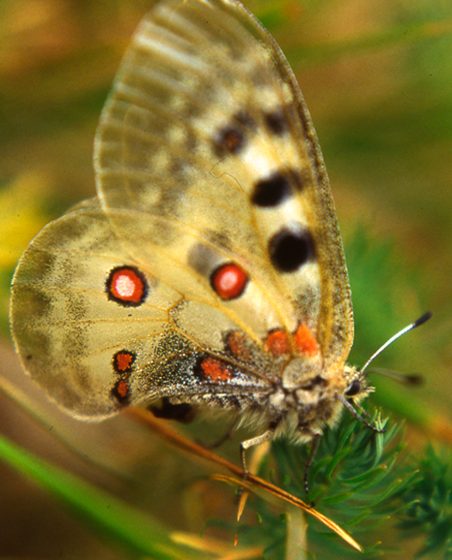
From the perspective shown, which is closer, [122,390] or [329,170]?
[122,390]

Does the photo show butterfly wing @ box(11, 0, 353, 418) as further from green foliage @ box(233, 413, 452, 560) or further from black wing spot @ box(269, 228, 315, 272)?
green foliage @ box(233, 413, 452, 560)

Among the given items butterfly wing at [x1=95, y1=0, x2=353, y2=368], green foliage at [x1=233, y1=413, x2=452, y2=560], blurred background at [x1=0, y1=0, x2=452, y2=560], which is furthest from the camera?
blurred background at [x1=0, y1=0, x2=452, y2=560]

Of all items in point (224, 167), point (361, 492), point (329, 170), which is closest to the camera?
Result: point (361, 492)

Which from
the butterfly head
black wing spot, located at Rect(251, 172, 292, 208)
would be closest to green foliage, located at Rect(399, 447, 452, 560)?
the butterfly head

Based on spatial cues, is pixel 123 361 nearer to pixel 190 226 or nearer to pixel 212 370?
pixel 212 370

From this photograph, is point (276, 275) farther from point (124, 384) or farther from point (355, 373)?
point (124, 384)

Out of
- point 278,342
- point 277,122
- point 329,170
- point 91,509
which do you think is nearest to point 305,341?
point 278,342

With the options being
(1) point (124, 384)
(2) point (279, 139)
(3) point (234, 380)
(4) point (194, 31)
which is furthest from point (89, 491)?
(4) point (194, 31)
